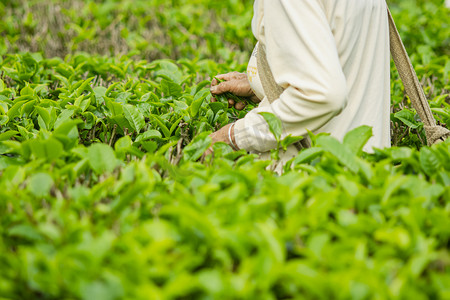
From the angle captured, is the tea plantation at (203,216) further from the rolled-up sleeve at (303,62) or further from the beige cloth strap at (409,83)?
the beige cloth strap at (409,83)

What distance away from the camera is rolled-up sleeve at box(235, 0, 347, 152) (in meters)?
1.90

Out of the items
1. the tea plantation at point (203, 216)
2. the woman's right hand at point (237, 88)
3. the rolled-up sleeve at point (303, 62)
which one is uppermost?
the rolled-up sleeve at point (303, 62)

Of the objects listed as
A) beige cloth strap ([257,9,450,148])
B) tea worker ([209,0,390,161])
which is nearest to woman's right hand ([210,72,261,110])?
tea worker ([209,0,390,161])

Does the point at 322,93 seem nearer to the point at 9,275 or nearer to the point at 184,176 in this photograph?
the point at 184,176

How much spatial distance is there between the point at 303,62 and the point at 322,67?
0.24ft

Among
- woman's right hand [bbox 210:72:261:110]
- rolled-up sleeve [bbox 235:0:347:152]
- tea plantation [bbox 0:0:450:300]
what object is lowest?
tea plantation [bbox 0:0:450:300]

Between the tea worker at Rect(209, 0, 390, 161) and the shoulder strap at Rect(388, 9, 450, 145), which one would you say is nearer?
the tea worker at Rect(209, 0, 390, 161)

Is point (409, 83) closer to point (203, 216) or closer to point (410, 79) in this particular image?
point (410, 79)

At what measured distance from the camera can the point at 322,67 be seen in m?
1.90

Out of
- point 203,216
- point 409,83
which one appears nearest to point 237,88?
point 409,83

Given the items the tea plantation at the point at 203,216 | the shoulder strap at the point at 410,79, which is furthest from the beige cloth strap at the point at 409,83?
the tea plantation at the point at 203,216

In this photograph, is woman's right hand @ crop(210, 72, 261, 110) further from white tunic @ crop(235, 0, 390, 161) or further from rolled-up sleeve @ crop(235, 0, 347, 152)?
rolled-up sleeve @ crop(235, 0, 347, 152)

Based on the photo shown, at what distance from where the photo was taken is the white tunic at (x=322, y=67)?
1914 mm

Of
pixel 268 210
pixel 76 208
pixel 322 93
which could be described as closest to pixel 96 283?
pixel 76 208
